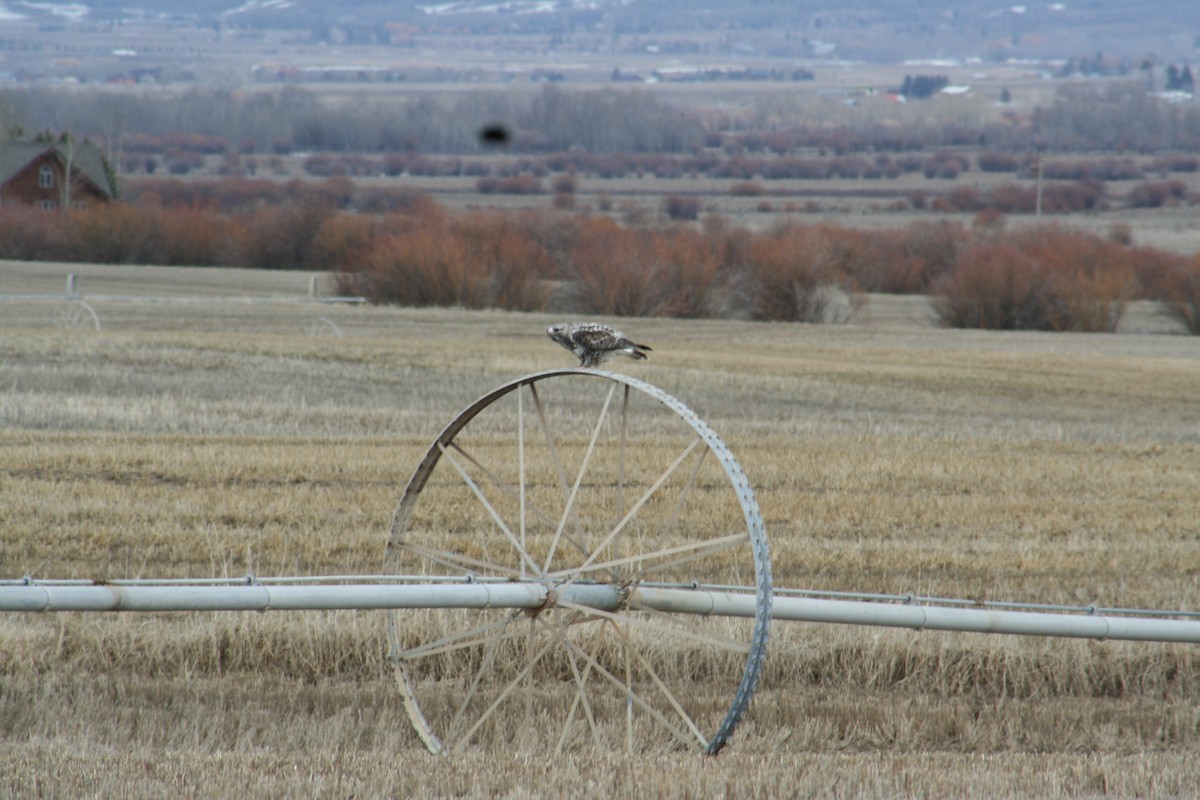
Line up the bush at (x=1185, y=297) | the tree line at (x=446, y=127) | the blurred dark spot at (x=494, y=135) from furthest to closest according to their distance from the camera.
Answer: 1. the blurred dark spot at (x=494, y=135)
2. the tree line at (x=446, y=127)
3. the bush at (x=1185, y=297)

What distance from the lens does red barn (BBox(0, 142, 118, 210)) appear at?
246ft

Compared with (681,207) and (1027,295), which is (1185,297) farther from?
(681,207)

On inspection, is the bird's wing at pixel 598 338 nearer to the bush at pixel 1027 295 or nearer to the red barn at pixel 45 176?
the bush at pixel 1027 295

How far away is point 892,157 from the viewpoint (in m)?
177

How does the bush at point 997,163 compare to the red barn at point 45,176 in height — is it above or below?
above

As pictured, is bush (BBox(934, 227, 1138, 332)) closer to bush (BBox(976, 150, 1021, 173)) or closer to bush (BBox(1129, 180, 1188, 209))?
bush (BBox(1129, 180, 1188, 209))

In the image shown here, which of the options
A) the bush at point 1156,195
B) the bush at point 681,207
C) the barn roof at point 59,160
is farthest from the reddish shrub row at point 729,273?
the bush at point 1156,195

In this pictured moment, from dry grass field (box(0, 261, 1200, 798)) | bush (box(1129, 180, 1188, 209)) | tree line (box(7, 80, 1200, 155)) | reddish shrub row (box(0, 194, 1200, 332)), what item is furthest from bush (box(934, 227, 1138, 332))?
tree line (box(7, 80, 1200, 155))

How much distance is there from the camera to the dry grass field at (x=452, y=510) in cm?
556

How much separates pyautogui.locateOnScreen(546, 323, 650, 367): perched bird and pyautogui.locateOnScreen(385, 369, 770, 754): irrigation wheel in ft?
0.45

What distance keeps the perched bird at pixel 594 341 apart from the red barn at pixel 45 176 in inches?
2934

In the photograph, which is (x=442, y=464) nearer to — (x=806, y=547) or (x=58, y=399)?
(x=806, y=547)

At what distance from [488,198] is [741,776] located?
116444 mm

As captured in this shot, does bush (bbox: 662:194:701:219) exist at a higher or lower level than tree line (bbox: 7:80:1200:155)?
lower
